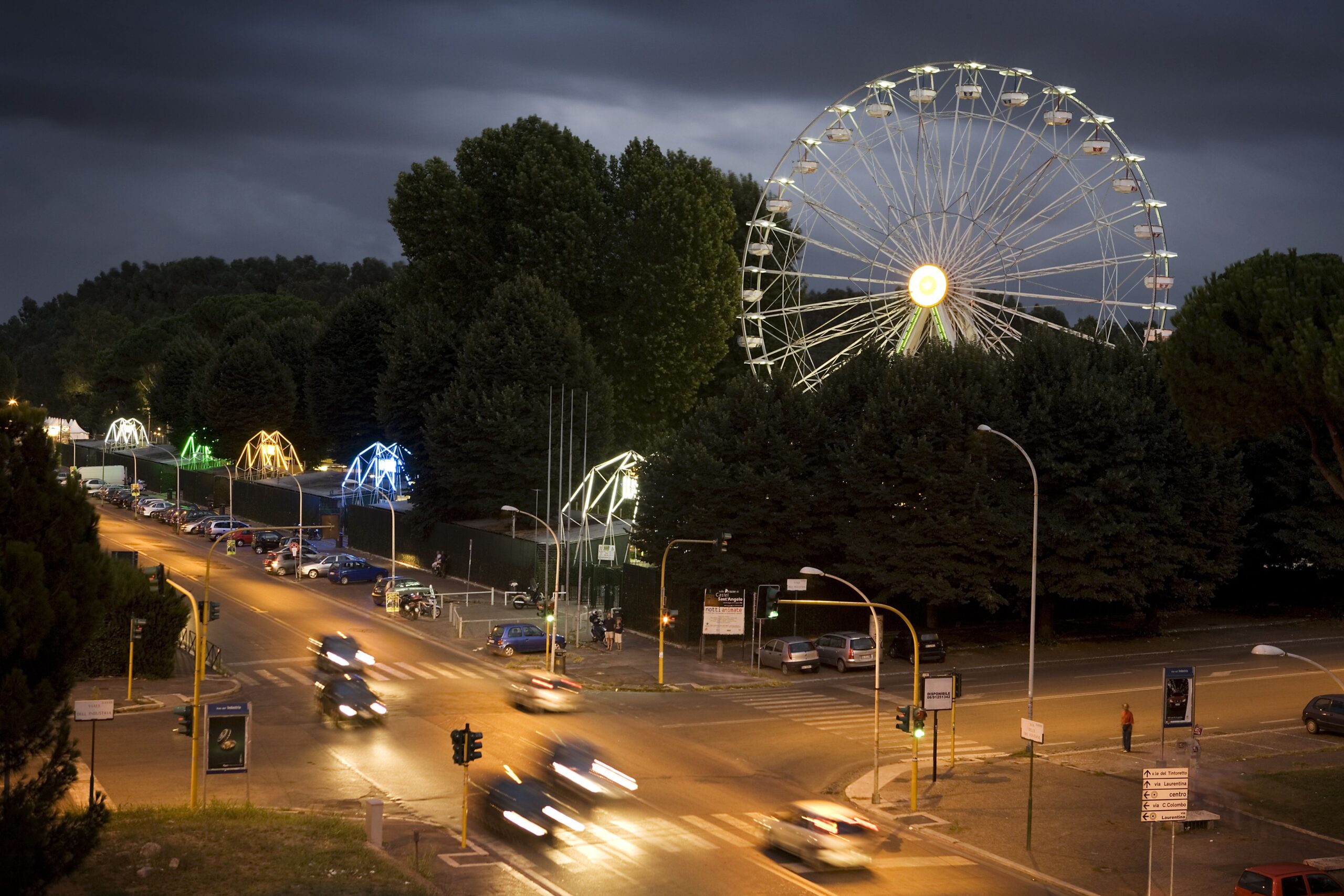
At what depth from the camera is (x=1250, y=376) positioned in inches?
1566

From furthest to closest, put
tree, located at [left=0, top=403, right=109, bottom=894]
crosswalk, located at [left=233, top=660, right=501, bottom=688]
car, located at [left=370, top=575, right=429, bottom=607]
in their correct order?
car, located at [left=370, top=575, right=429, bottom=607]
crosswalk, located at [left=233, top=660, right=501, bottom=688]
tree, located at [left=0, top=403, right=109, bottom=894]

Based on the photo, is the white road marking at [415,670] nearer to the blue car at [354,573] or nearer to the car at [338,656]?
the car at [338,656]

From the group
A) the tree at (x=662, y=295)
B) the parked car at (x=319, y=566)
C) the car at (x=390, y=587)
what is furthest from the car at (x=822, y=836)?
the tree at (x=662, y=295)

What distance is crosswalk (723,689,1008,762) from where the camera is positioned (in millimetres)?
40688

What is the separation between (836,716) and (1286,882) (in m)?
20.7

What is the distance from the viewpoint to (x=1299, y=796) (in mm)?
35344

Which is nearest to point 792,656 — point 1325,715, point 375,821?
point 1325,715

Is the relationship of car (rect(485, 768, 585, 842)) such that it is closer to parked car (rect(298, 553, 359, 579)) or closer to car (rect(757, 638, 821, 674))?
car (rect(757, 638, 821, 674))

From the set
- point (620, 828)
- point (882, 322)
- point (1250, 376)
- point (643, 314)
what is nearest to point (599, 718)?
point (620, 828)

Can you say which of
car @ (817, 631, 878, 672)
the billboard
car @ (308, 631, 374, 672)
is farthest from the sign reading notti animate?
the billboard

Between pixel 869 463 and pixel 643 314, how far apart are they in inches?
1224

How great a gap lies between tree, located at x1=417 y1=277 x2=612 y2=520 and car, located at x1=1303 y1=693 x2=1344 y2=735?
43.2 metres

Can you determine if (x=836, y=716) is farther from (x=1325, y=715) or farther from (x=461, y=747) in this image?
(x=461, y=747)

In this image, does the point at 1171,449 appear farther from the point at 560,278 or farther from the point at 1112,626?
the point at 560,278
